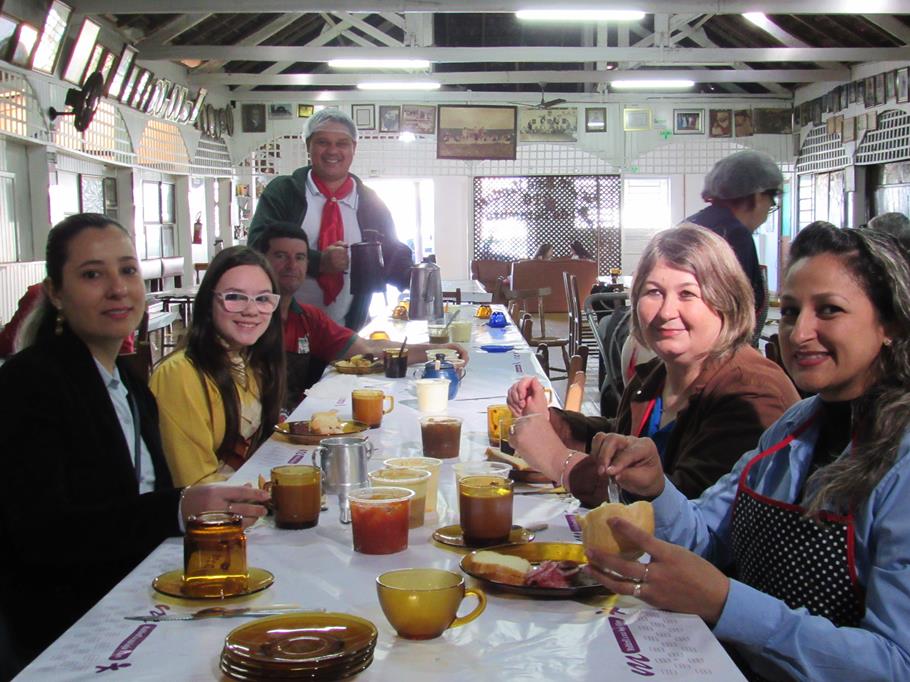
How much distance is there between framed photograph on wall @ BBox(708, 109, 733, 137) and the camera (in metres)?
16.1

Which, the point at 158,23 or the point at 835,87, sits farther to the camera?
the point at 835,87

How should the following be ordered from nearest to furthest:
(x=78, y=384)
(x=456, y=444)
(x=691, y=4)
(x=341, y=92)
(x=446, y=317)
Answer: (x=78, y=384) → (x=456, y=444) → (x=446, y=317) → (x=691, y=4) → (x=341, y=92)

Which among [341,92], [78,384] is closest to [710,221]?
[78,384]

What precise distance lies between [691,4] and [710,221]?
556cm

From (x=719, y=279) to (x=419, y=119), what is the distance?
14066mm

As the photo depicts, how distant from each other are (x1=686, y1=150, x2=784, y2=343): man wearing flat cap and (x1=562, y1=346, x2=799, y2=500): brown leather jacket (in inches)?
78.6

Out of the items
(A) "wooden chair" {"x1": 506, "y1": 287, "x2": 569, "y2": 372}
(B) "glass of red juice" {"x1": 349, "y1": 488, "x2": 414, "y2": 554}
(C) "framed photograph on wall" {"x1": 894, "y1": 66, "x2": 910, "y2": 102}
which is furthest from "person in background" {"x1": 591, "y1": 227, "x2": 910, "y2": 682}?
(C) "framed photograph on wall" {"x1": 894, "y1": 66, "x2": 910, "y2": 102}

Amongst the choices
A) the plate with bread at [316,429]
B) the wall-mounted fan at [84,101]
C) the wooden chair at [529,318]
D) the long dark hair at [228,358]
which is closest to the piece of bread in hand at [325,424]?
the plate with bread at [316,429]

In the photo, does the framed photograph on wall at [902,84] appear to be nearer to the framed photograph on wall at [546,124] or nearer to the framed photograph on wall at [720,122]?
the framed photograph on wall at [720,122]

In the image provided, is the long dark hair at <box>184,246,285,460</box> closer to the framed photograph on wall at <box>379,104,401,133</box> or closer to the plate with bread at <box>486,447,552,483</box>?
the plate with bread at <box>486,447,552,483</box>

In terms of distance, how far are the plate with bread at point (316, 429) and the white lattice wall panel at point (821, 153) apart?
40.0 ft

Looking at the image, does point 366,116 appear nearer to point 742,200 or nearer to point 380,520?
point 742,200

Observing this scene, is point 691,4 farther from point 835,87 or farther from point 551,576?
point 551,576

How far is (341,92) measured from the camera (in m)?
15.3
